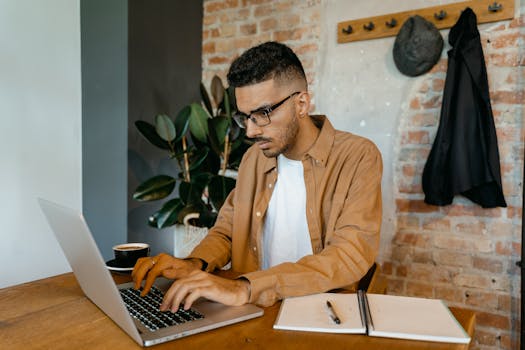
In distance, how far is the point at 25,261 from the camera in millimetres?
2287

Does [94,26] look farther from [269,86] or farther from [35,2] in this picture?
[269,86]

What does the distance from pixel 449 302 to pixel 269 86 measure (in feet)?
5.12

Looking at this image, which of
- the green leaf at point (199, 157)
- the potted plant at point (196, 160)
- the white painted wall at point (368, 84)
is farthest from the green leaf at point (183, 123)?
the white painted wall at point (368, 84)

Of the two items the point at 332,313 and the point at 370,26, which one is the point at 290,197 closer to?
the point at 332,313

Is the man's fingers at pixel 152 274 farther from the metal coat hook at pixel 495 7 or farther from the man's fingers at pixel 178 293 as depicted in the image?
the metal coat hook at pixel 495 7

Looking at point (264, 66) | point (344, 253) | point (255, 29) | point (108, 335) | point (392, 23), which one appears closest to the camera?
point (108, 335)

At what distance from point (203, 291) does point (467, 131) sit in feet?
5.30

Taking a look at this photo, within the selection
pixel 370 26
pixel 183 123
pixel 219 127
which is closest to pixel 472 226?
pixel 370 26

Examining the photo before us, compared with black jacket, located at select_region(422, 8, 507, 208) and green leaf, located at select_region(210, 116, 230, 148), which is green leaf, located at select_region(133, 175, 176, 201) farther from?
black jacket, located at select_region(422, 8, 507, 208)

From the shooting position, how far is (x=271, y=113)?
1355mm

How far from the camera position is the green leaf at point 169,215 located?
226cm

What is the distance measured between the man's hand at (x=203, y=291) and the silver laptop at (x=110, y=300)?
0.02 m

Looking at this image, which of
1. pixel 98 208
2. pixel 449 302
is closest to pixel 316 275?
pixel 449 302

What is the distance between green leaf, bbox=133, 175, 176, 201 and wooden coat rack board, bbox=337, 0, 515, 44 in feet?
4.23
